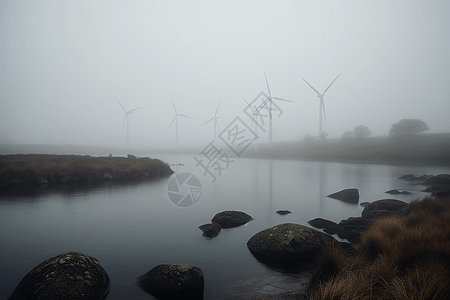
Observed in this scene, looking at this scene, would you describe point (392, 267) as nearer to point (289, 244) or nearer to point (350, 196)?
point (289, 244)

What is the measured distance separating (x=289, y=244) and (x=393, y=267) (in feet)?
11.4

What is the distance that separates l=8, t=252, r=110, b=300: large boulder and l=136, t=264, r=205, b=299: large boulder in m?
1.34

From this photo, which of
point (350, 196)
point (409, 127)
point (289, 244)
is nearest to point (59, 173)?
point (289, 244)

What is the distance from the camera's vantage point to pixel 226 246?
10648 millimetres

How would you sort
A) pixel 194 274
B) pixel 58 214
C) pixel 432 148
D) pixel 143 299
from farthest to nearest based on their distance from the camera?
pixel 432 148, pixel 58 214, pixel 194 274, pixel 143 299

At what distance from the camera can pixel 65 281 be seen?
5742 mm

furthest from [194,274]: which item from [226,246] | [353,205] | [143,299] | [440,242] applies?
[353,205]

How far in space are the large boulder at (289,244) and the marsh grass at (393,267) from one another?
150 cm

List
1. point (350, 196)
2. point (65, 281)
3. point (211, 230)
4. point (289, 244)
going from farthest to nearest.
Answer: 1. point (350, 196)
2. point (211, 230)
3. point (289, 244)
4. point (65, 281)

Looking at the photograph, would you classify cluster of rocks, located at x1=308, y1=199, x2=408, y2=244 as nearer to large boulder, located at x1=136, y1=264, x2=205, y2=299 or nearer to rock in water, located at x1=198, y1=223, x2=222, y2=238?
rock in water, located at x1=198, y1=223, x2=222, y2=238

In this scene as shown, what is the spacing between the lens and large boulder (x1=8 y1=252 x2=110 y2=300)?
18.0 feet

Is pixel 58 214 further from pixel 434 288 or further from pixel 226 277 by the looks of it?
pixel 434 288

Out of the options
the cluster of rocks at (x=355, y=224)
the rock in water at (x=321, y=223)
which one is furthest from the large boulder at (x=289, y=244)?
the rock in water at (x=321, y=223)

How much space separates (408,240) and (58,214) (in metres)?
20.4
